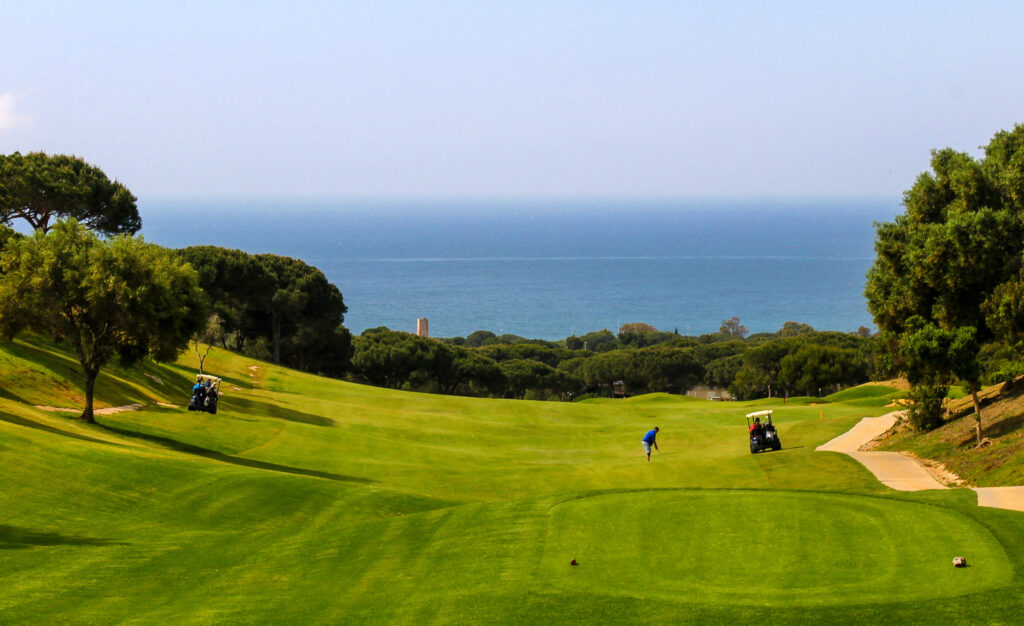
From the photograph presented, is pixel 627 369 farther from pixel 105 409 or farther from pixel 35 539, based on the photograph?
pixel 35 539

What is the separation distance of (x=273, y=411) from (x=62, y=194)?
33.6 m

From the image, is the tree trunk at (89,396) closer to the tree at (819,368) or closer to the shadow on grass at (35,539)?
the shadow on grass at (35,539)

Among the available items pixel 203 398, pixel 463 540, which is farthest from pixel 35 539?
pixel 203 398

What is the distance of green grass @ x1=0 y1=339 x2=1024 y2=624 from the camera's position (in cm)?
1338

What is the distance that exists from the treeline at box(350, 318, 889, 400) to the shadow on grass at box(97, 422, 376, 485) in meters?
53.6

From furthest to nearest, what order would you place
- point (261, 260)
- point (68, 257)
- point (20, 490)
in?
point (261, 260)
point (68, 257)
point (20, 490)

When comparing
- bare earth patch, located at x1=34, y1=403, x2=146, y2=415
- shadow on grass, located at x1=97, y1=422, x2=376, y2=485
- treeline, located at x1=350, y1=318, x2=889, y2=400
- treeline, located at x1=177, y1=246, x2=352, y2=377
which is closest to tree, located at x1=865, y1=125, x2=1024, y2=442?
shadow on grass, located at x1=97, y1=422, x2=376, y2=485

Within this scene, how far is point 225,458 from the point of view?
3241 cm

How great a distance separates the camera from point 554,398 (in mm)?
104062

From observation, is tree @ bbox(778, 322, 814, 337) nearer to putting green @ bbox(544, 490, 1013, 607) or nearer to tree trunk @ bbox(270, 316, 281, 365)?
tree trunk @ bbox(270, 316, 281, 365)

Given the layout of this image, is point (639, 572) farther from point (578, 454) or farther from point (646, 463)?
point (578, 454)

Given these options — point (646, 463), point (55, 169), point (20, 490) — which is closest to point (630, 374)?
point (55, 169)

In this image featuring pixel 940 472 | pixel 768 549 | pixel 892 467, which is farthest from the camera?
pixel 892 467

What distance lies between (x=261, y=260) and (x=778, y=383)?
155 ft
